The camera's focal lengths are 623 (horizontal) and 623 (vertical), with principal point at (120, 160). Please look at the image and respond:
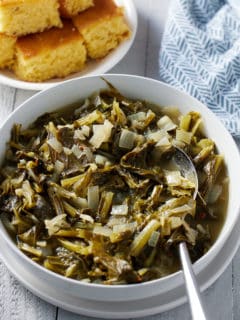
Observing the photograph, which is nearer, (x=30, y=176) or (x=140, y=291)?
(x=140, y=291)

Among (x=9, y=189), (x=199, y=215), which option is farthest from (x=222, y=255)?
(x=9, y=189)

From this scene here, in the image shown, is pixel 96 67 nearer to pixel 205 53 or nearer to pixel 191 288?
pixel 205 53

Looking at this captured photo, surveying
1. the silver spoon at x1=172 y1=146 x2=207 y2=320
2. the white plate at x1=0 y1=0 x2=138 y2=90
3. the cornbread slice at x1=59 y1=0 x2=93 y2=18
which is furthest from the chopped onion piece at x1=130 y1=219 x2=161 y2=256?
the cornbread slice at x1=59 y1=0 x2=93 y2=18

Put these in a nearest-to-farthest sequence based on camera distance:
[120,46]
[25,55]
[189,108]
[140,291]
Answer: [140,291], [189,108], [25,55], [120,46]

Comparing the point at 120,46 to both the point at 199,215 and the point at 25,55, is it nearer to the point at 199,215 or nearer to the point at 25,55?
the point at 25,55

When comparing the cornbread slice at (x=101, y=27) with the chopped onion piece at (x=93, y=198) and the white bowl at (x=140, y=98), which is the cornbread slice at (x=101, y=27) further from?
the chopped onion piece at (x=93, y=198)

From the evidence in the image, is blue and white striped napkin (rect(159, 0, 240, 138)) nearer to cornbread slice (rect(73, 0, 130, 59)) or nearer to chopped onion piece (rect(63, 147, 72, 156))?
cornbread slice (rect(73, 0, 130, 59))

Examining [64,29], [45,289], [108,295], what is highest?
[64,29]
